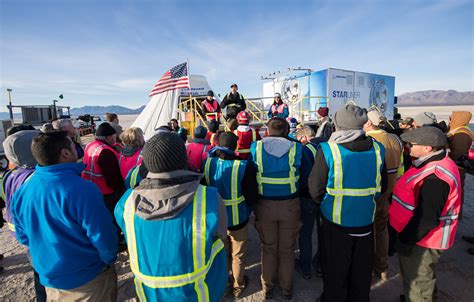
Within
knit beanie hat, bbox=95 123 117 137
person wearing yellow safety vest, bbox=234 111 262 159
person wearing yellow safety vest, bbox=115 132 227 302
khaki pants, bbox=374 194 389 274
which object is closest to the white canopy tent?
person wearing yellow safety vest, bbox=234 111 262 159

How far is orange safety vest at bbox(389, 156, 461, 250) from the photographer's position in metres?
2.12

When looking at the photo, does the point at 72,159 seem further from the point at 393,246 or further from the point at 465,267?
the point at 465,267

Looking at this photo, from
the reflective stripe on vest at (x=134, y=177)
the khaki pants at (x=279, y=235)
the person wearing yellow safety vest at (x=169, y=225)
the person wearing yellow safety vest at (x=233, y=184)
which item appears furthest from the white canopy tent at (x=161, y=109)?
the person wearing yellow safety vest at (x=169, y=225)

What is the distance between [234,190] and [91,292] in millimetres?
1596

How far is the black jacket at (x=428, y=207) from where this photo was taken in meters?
2.11

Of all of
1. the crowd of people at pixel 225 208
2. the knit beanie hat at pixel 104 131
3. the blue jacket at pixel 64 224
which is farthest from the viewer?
the knit beanie hat at pixel 104 131

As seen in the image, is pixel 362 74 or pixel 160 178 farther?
pixel 362 74

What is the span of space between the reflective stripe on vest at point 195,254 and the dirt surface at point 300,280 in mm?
1874

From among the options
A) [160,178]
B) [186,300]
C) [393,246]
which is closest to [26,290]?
[186,300]

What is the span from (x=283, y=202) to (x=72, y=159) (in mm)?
2132

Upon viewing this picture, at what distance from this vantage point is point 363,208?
7.80ft

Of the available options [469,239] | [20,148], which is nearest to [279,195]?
[20,148]

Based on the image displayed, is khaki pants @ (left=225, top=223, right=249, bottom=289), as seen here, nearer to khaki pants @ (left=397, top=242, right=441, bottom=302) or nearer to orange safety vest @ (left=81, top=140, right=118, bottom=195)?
khaki pants @ (left=397, top=242, right=441, bottom=302)

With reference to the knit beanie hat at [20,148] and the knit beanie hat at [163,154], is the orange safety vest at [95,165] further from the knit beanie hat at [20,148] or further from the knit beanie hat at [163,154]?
the knit beanie hat at [163,154]
